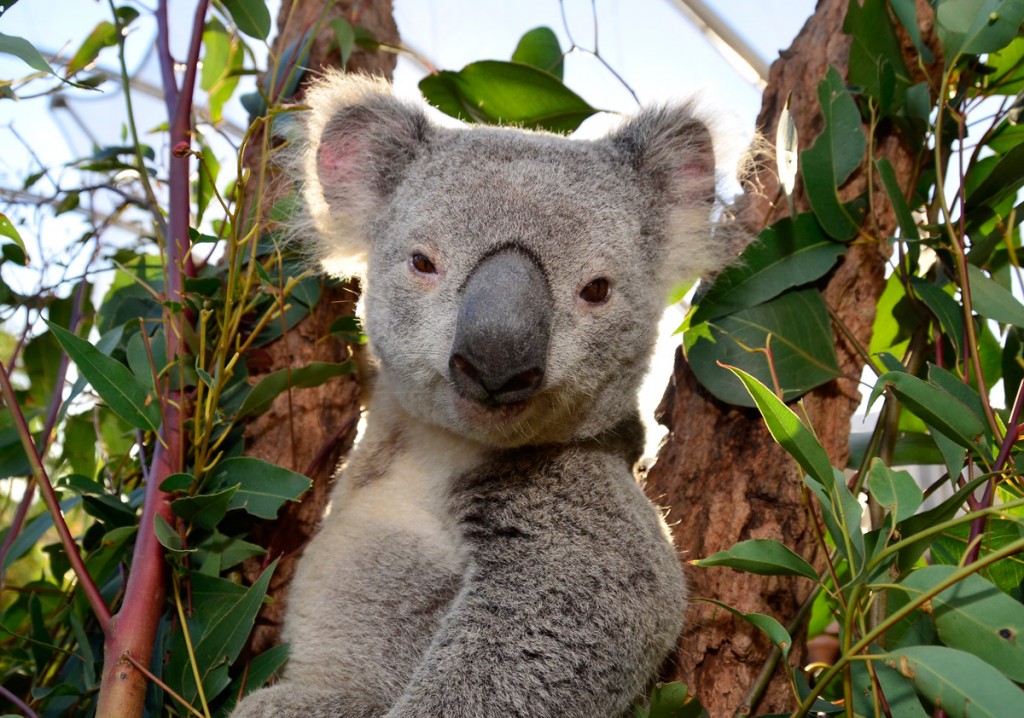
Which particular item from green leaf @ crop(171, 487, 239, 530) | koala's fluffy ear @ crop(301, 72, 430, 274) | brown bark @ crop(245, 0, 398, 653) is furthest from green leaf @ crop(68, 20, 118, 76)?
green leaf @ crop(171, 487, 239, 530)

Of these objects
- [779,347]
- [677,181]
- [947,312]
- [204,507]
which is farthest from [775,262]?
[204,507]

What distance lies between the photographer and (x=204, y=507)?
1.88 metres

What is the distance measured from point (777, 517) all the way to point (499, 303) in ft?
3.18

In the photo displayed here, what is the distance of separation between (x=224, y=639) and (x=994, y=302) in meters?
1.78

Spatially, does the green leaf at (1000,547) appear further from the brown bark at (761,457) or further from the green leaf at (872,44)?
the green leaf at (872,44)

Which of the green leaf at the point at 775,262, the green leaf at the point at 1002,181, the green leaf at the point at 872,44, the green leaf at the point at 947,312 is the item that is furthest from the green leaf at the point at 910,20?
the green leaf at the point at 947,312

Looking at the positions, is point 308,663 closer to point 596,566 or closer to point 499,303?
→ point 596,566

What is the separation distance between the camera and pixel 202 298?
2037mm

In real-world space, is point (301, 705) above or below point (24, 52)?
below

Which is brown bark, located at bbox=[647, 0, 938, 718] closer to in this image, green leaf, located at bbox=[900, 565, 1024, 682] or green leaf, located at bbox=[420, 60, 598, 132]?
green leaf, located at bbox=[420, 60, 598, 132]

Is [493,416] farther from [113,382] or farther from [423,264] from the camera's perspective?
[113,382]

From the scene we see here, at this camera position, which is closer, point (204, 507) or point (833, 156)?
point (204, 507)

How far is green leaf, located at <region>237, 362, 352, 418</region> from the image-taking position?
6.90 feet

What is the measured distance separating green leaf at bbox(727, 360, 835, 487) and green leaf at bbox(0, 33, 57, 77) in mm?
1262
